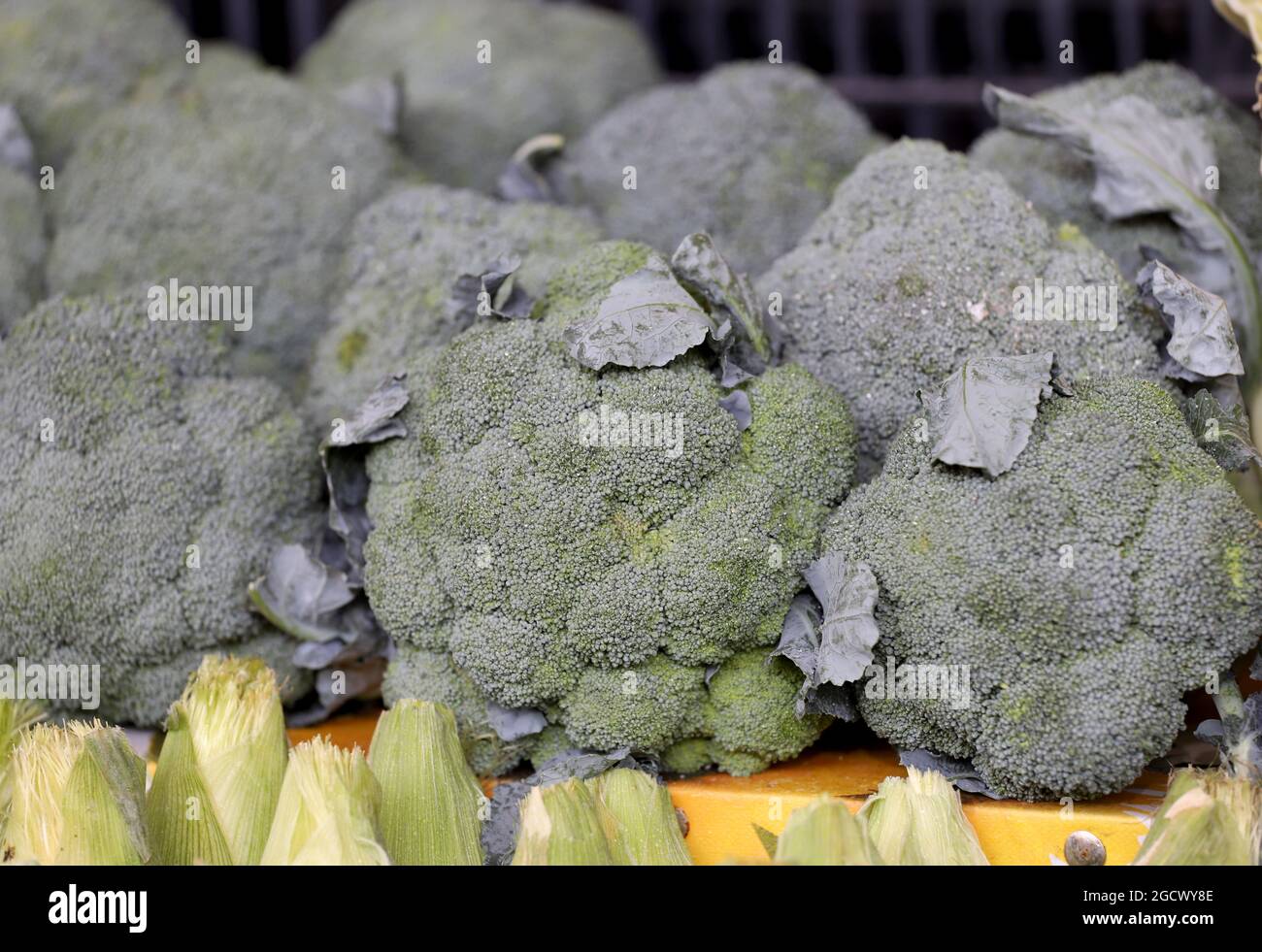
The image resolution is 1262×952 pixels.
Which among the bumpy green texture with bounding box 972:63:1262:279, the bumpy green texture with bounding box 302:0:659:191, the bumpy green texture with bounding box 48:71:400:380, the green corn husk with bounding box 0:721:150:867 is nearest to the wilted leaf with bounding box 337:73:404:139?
the bumpy green texture with bounding box 302:0:659:191

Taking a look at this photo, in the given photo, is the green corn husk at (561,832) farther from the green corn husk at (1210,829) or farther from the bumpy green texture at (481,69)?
the bumpy green texture at (481,69)

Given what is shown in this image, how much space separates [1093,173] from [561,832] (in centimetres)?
134

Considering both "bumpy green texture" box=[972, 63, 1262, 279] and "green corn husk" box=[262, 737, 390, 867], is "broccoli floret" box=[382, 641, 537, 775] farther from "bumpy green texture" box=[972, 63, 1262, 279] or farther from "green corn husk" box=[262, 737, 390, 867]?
"bumpy green texture" box=[972, 63, 1262, 279]

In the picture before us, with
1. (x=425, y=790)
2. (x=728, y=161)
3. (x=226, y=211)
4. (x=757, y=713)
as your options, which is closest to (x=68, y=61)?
(x=226, y=211)

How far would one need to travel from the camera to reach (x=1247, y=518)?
1.43 meters

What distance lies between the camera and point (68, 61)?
7.60 feet

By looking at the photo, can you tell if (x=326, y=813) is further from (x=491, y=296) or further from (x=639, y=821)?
(x=491, y=296)

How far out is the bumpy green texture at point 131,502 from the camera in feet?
5.51

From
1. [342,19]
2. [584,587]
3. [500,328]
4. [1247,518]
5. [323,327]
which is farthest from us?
[342,19]

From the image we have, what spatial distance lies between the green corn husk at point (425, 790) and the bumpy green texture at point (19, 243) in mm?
1046

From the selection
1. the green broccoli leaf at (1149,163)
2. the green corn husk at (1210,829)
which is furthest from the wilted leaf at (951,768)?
the green broccoli leaf at (1149,163)

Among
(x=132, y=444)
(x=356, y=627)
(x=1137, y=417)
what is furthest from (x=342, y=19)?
(x=1137, y=417)
